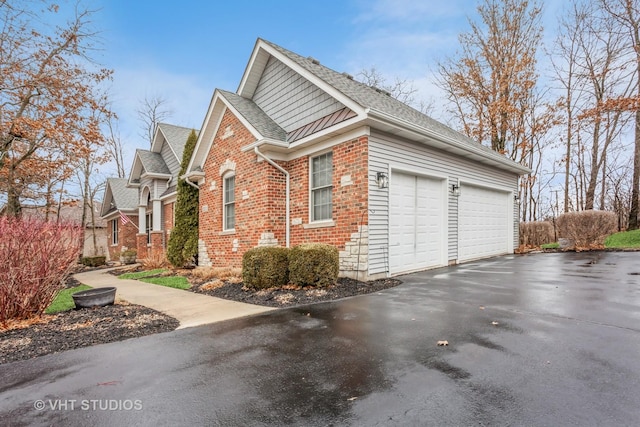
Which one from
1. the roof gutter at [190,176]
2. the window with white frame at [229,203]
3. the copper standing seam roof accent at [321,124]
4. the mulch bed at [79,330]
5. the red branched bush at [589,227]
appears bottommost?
the mulch bed at [79,330]

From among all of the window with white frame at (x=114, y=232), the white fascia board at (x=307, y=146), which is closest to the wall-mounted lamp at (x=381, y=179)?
the white fascia board at (x=307, y=146)

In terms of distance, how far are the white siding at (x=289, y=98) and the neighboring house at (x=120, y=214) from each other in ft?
46.3

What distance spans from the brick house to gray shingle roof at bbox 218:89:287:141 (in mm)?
54

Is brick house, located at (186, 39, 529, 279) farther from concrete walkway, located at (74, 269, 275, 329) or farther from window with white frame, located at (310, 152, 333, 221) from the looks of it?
concrete walkway, located at (74, 269, 275, 329)

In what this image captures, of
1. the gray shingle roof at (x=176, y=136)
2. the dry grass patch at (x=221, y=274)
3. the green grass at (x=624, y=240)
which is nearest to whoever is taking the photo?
the dry grass patch at (x=221, y=274)

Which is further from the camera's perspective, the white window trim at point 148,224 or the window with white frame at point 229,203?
the white window trim at point 148,224

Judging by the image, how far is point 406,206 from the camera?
26.8ft

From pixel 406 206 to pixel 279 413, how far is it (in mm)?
6559

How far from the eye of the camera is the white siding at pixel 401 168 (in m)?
7.30

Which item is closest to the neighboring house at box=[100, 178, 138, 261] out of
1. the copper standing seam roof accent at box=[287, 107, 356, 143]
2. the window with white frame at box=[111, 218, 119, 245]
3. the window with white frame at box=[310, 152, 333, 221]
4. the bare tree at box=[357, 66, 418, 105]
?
the window with white frame at box=[111, 218, 119, 245]

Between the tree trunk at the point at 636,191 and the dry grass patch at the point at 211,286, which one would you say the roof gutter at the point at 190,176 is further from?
the tree trunk at the point at 636,191

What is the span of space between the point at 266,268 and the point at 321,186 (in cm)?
268

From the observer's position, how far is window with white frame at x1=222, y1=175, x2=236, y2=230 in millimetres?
10883

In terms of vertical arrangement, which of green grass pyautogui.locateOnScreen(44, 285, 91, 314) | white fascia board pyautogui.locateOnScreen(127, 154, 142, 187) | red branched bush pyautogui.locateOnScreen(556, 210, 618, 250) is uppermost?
white fascia board pyautogui.locateOnScreen(127, 154, 142, 187)
